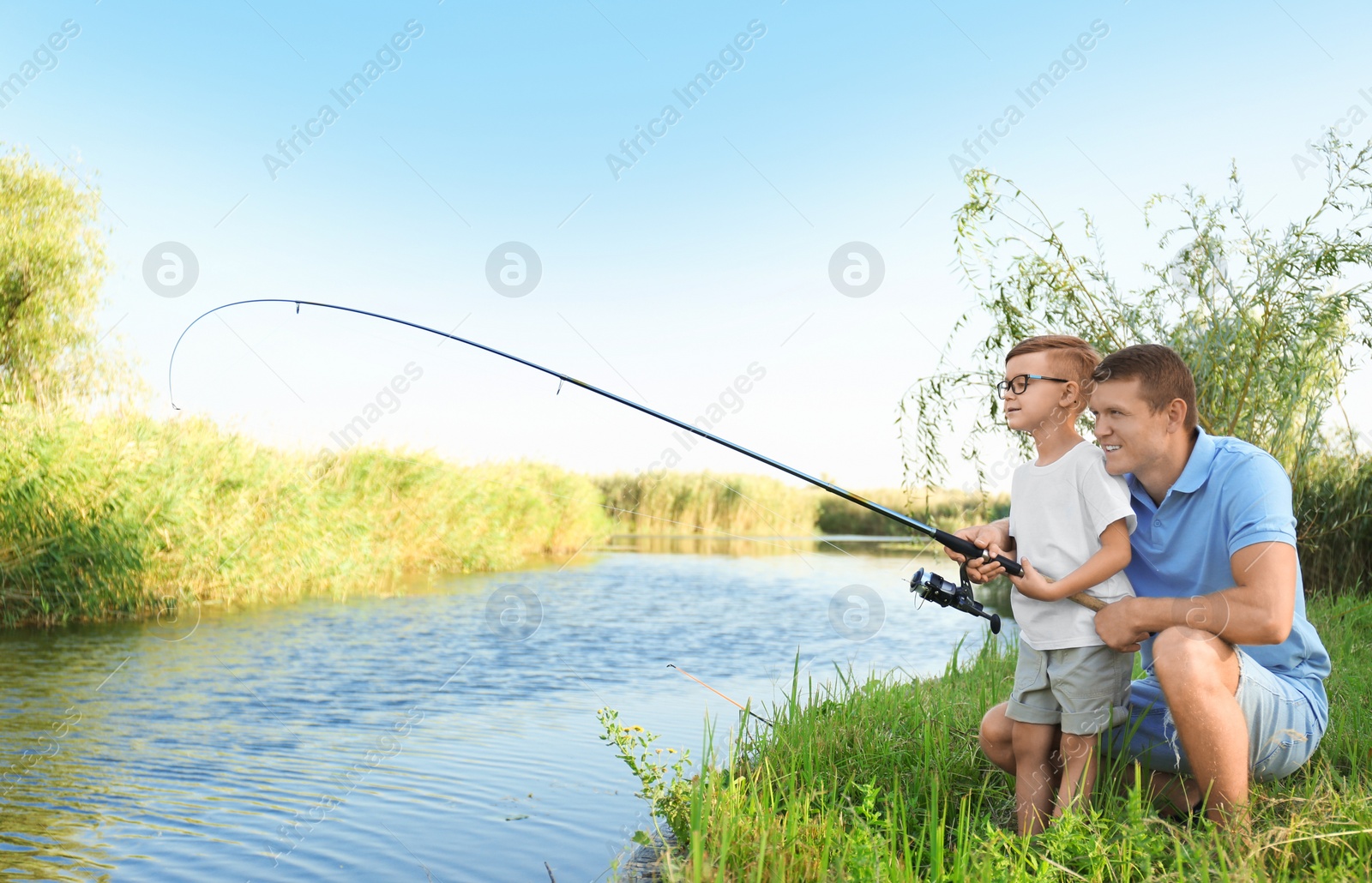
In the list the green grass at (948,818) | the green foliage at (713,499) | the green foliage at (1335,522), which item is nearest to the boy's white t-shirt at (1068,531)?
the green grass at (948,818)

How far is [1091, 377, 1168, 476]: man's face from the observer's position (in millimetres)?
2484

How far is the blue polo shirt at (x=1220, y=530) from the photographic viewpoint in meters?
2.37

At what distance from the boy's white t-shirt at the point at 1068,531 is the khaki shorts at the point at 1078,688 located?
4 cm

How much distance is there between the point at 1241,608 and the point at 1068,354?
30.8 inches

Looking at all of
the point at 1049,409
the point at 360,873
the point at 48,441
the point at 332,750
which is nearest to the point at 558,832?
the point at 360,873

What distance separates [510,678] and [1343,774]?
5789 millimetres

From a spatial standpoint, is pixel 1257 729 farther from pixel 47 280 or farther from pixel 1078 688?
pixel 47 280

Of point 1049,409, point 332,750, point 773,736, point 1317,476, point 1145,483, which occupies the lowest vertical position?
point 332,750

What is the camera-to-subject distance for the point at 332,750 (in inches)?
205

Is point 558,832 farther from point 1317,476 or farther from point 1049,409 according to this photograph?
point 1317,476

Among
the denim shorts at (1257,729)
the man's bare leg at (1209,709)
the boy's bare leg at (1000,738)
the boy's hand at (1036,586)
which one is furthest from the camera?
the boy's bare leg at (1000,738)

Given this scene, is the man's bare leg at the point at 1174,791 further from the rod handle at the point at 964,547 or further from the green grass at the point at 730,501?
the green grass at the point at 730,501

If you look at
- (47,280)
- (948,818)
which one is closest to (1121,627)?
(948,818)

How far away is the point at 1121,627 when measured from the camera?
244 centimetres
